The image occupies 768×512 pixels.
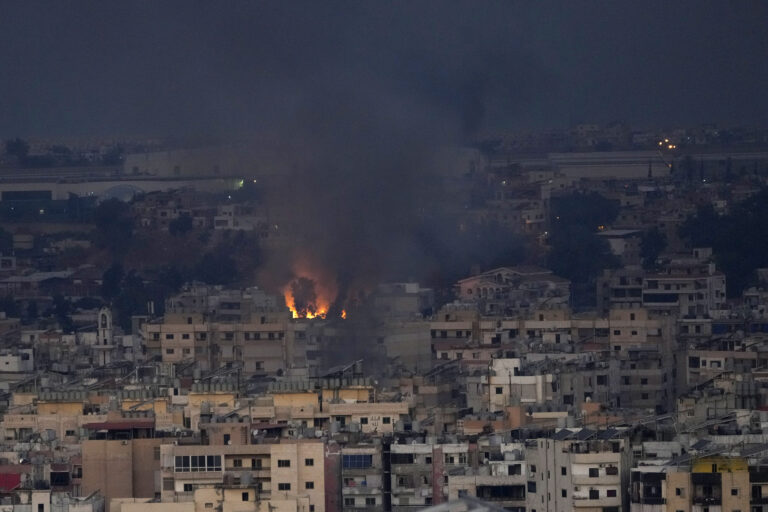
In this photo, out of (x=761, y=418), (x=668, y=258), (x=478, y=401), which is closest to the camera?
(x=761, y=418)

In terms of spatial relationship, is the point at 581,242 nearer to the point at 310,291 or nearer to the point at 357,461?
the point at 310,291

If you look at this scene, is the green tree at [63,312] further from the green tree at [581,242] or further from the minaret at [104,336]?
the green tree at [581,242]

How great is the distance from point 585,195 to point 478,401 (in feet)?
120

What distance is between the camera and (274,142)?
6619 cm

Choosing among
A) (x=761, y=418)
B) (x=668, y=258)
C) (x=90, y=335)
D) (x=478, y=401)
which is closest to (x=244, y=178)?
(x=668, y=258)

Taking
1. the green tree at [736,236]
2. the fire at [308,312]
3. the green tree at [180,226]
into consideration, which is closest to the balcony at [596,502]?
the fire at [308,312]

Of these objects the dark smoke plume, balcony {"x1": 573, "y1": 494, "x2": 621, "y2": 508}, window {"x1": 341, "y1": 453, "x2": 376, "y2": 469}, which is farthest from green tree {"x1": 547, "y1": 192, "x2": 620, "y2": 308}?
balcony {"x1": 573, "y1": 494, "x2": 621, "y2": 508}

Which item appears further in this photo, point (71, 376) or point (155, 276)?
point (155, 276)

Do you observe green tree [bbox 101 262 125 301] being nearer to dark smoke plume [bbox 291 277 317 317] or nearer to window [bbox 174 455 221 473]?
dark smoke plume [bbox 291 277 317 317]

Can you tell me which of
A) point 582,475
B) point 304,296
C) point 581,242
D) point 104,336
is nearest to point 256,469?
point 582,475

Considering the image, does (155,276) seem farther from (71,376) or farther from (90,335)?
(71,376)

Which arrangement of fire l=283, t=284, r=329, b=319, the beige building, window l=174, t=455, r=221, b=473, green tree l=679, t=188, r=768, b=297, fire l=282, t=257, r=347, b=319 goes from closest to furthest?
the beige building
window l=174, t=455, r=221, b=473
fire l=283, t=284, r=329, b=319
fire l=282, t=257, r=347, b=319
green tree l=679, t=188, r=768, b=297

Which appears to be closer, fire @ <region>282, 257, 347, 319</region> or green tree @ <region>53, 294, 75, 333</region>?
fire @ <region>282, 257, 347, 319</region>

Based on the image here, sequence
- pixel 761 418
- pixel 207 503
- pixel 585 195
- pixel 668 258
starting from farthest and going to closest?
pixel 585 195 < pixel 668 258 < pixel 761 418 < pixel 207 503
